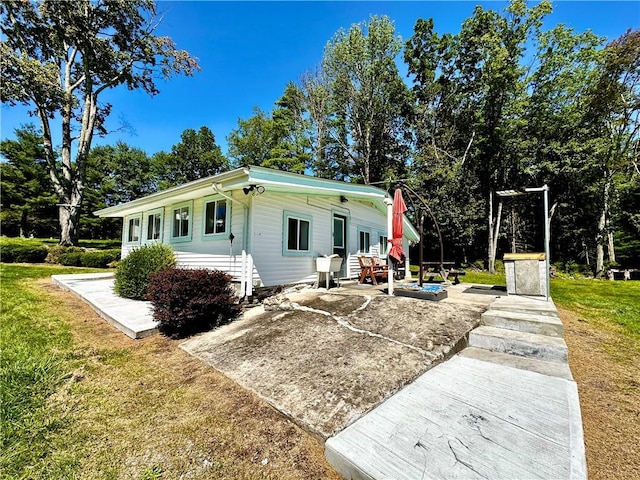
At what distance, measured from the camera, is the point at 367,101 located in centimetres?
1906

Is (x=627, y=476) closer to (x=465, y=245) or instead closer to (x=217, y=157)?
(x=465, y=245)

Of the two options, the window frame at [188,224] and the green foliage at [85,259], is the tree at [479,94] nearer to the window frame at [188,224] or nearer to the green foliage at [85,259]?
the window frame at [188,224]

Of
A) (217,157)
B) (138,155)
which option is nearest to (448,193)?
(217,157)

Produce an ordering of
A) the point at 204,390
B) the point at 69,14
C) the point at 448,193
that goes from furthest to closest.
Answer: the point at 448,193
the point at 69,14
the point at 204,390

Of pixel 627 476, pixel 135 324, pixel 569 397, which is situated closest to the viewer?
pixel 627 476

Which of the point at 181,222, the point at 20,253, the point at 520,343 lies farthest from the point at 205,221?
the point at 20,253

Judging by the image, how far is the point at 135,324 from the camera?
5059mm

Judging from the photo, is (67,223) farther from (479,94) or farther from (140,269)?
(479,94)

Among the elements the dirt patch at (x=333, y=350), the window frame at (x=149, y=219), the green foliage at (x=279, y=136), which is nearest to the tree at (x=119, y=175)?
the green foliage at (x=279, y=136)

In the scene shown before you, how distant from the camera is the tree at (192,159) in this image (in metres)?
31.5

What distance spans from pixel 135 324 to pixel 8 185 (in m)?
32.5

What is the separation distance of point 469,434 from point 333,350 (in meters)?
1.90

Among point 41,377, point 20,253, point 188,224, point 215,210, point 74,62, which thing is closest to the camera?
point 41,377

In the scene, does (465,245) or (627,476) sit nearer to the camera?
(627,476)
